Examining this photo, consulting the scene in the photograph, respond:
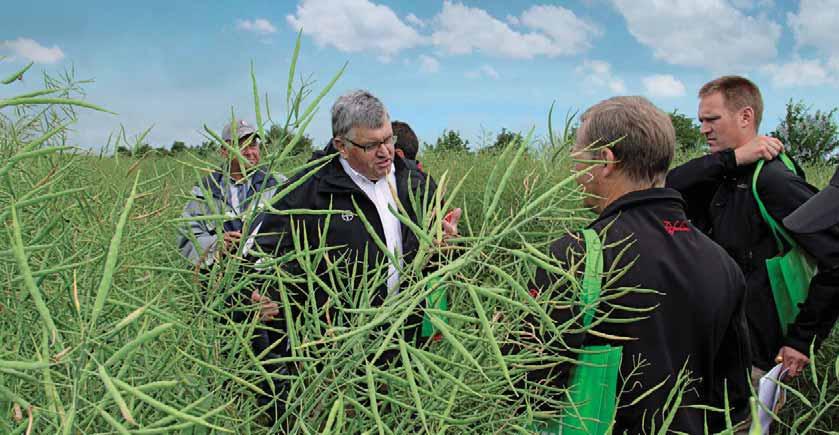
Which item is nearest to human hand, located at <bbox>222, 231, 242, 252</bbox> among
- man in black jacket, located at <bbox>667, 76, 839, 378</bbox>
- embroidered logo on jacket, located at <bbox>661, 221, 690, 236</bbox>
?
embroidered logo on jacket, located at <bbox>661, 221, 690, 236</bbox>

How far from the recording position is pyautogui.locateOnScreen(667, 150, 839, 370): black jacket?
2.12 m

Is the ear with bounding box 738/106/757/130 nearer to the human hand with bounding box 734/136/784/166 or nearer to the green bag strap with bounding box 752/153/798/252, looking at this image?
the human hand with bounding box 734/136/784/166

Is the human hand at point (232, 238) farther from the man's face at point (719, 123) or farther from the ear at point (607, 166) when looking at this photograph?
the man's face at point (719, 123)

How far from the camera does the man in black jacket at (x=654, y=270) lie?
4.23ft

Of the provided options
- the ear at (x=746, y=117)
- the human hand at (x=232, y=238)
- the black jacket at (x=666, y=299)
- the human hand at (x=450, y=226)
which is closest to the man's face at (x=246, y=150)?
the human hand at (x=232, y=238)

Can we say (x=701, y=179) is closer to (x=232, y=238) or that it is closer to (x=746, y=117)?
(x=746, y=117)

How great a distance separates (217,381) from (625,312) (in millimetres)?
888

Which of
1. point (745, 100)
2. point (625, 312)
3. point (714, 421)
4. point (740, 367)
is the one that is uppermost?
point (745, 100)

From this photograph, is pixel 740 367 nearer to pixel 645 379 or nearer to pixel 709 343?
pixel 709 343

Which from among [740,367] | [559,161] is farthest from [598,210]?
[559,161]

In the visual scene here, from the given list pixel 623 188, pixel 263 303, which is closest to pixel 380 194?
pixel 623 188

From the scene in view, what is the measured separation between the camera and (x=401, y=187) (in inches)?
87.2

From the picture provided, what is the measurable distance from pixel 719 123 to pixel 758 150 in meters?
0.26

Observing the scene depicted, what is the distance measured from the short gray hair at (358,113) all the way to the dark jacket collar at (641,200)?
1.01 meters
